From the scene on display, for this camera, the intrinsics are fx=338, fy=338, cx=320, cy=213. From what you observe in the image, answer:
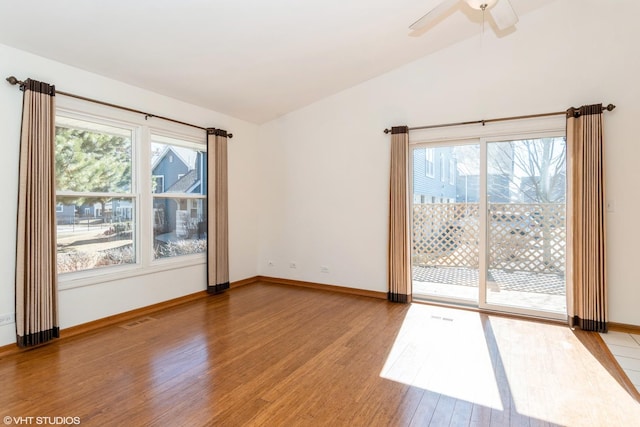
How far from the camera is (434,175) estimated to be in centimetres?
466

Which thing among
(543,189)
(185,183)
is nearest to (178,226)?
(185,183)

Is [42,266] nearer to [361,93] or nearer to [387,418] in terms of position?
[387,418]

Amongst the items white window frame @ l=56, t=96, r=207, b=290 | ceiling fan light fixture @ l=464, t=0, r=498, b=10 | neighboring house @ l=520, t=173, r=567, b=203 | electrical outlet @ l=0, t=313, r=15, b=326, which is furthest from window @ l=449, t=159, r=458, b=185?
electrical outlet @ l=0, t=313, r=15, b=326

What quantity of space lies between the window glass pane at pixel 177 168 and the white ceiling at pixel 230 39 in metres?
0.69

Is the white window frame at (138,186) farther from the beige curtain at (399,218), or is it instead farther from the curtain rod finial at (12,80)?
the beige curtain at (399,218)

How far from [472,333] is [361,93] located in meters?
3.51

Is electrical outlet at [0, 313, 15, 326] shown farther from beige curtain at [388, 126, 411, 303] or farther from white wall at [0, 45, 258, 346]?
beige curtain at [388, 126, 411, 303]

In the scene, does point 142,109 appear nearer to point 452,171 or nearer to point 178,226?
point 178,226

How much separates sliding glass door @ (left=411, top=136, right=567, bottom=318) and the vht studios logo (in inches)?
154

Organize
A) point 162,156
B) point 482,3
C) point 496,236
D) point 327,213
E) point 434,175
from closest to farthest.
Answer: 1. point 482,3
2. point 496,236
3. point 162,156
4. point 434,175
5. point 327,213

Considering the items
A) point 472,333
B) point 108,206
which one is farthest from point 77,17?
point 472,333

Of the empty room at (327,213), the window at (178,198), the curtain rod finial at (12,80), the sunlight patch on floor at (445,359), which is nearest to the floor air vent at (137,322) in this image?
the empty room at (327,213)

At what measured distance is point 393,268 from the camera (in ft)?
15.2

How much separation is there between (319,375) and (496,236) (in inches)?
115
